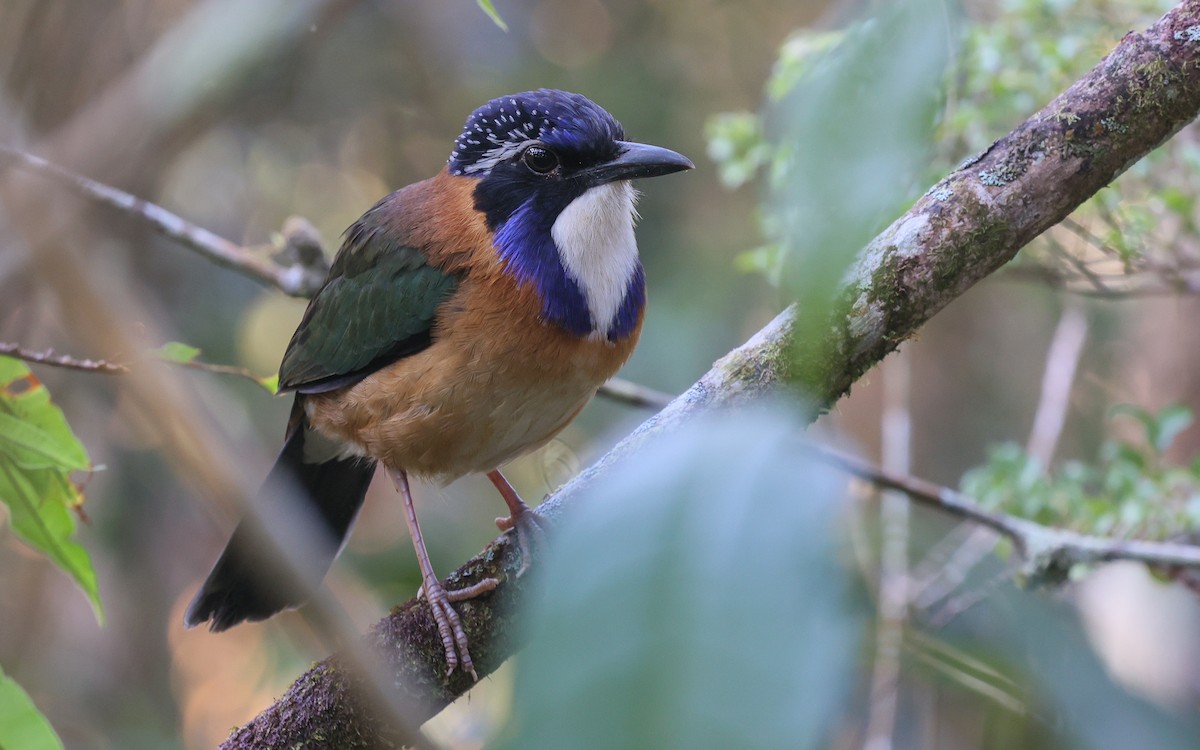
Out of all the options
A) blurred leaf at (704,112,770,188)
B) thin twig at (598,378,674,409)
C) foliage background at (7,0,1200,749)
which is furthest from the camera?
foliage background at (7,0,1200,749)

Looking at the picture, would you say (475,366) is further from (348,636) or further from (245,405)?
(245,405)

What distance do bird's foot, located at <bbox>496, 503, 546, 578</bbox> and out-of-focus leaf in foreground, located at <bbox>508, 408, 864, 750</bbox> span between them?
1908mm

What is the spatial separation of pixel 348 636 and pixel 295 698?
1.94 meters

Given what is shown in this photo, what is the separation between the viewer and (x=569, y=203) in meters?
3.01

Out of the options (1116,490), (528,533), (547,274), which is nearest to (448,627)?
(528,533)

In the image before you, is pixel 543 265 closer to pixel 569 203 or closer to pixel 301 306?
pixel 569 203

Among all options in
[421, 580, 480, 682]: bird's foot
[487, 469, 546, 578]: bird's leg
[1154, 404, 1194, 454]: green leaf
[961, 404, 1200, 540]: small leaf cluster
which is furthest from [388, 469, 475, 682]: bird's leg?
[1154, 404, 1194, 454]: green leaf

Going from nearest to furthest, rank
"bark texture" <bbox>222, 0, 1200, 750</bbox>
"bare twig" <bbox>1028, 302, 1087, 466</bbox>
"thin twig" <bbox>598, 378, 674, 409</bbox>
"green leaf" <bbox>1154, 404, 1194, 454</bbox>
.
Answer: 1. "bark texture" <bbox>222, 0, 1200, 750</bbox>
2. "green leaf" <bbox>1154, 404, 1194, 454</bbox>
3. "thin twig" <bbox>598, 378, 674, 409</bbox>
4. "bare twig" <bbox>1028, 302, 1087, 466</bbox>

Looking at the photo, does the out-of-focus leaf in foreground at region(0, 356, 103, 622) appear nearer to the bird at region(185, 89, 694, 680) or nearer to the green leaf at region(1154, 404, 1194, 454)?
the bird at region(185, 89, 694, 680)

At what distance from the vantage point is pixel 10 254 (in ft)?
8.01

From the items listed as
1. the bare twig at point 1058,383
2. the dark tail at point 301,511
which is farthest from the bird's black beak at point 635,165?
the bare twig at point 1058,383

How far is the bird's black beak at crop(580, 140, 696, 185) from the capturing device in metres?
2.93

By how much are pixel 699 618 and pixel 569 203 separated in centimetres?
240

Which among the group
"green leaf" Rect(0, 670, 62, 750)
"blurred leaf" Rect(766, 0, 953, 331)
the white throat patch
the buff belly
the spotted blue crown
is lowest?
"green leaf" Rect(0, 670, 62, 750)
